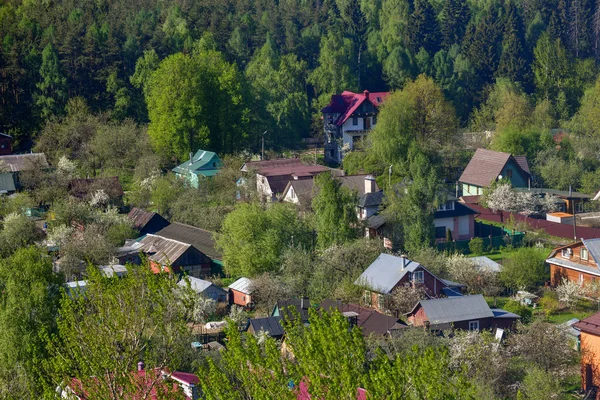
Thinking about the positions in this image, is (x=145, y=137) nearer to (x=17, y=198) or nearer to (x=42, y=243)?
(x=17, y=198)

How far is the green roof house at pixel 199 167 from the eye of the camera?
130ft

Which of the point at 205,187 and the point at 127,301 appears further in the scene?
the point at 205,187

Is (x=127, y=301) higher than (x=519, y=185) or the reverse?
higher

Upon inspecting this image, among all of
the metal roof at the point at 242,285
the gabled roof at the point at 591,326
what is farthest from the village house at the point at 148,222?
the gabled roof at the point at 591,326

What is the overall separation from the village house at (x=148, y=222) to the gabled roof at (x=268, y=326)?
10300 millimetres

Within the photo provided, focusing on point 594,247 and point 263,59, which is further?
point 263,59

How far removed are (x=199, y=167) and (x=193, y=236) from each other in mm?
9342

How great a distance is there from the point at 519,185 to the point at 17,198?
18.0 meters

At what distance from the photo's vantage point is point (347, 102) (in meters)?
48.4

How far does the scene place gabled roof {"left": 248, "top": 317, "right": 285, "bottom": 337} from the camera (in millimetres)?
A: 22422

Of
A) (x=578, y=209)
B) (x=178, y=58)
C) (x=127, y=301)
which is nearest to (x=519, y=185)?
(x=578, y=209)

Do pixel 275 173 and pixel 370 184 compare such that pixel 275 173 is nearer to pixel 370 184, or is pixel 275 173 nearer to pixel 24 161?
pixel 370 184

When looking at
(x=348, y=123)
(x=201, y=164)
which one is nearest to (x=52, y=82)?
(x=201, y=164)

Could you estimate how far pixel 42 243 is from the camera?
1184 inches
